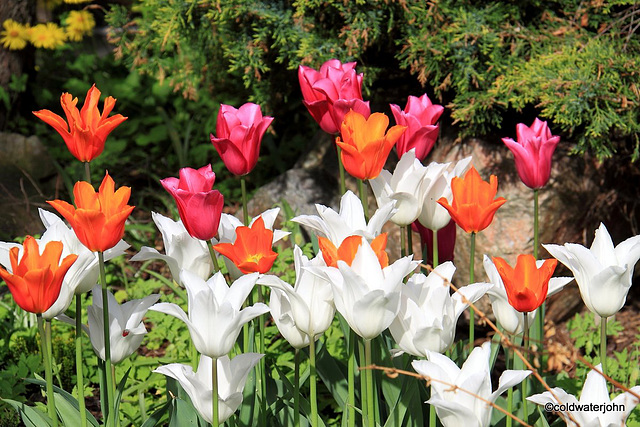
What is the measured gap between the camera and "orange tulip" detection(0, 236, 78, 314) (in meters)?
1.45

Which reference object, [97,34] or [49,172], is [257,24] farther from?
[97,34]

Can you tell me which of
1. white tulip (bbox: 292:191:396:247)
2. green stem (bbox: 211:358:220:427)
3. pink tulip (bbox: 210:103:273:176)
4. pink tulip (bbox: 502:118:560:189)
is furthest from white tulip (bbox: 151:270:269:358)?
pink tulip (bbox: 502:118:560:189)

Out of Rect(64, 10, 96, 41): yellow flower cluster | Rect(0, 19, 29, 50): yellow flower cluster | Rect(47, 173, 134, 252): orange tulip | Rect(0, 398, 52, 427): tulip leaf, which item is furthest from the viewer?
Rect(64, 10, 96, 41): yellow flower cluster

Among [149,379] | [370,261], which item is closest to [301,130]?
[149,379]

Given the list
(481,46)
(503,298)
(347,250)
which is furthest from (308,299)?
(481,46)

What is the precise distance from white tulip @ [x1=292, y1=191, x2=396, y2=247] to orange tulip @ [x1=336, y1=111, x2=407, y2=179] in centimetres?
8

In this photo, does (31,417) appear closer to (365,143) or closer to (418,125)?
(365,143)

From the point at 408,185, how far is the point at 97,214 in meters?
0.75

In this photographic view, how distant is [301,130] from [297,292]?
10.5 ft

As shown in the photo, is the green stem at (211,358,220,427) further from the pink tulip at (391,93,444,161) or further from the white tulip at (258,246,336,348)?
the pink tulip at (391,93,444,161)

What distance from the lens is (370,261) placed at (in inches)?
57.0

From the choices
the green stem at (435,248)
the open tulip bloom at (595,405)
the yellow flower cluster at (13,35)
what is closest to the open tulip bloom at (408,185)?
the green stem at (435,248)

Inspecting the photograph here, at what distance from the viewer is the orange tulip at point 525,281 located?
1554 millimetres

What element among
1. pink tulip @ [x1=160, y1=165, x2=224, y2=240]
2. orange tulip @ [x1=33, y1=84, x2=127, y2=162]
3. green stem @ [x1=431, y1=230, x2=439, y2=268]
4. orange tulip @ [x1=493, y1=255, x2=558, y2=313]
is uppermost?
orange tulip @ [x1=33, y1=84, x2=127, y2=162]
